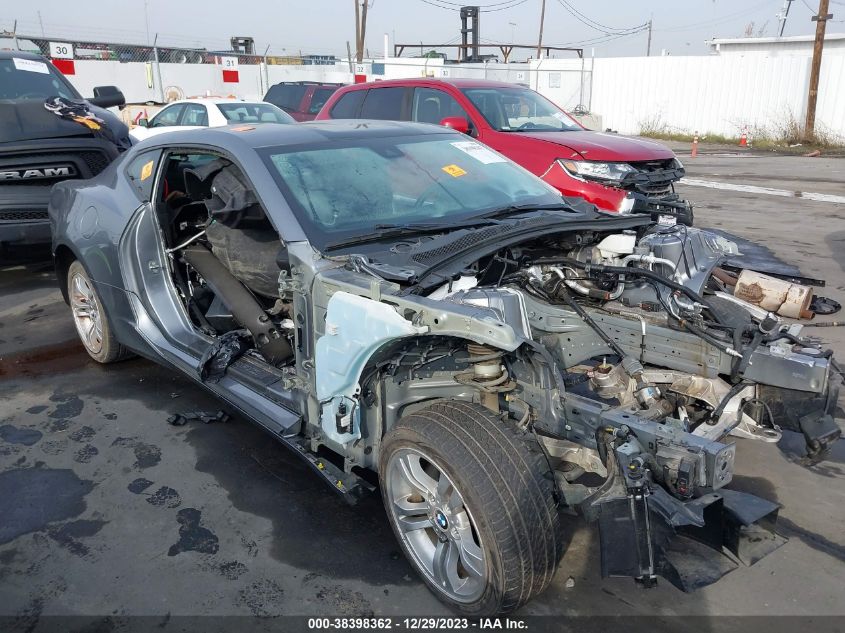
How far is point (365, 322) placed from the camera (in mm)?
2613

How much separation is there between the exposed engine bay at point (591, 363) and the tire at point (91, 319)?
5.30 ft

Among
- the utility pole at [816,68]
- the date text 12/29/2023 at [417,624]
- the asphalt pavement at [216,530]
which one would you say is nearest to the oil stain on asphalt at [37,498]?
the asphalt pavement at [216,530]

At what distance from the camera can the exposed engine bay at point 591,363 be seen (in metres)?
2.28

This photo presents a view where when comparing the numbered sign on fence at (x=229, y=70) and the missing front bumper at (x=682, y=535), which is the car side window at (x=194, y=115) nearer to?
the missing front bumper at (x=682, y=535)

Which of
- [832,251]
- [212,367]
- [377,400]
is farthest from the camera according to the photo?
[832,251]

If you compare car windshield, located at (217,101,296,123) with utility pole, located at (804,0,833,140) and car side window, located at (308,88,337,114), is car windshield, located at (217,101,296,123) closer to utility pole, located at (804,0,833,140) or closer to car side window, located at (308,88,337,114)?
car side window, located at (308,88,337,114)

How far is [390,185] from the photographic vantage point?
3.53 m

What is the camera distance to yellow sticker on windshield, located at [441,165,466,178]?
3771 millimetres

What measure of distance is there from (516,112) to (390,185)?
525cm

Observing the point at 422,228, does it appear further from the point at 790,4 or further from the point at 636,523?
the point at 790,4

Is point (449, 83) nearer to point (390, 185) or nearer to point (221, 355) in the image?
point (390, 185)

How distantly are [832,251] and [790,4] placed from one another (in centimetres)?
5774

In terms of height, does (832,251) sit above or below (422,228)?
below

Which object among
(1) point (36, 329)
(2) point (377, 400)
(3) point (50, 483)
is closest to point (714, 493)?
(2) point (377, 400)
